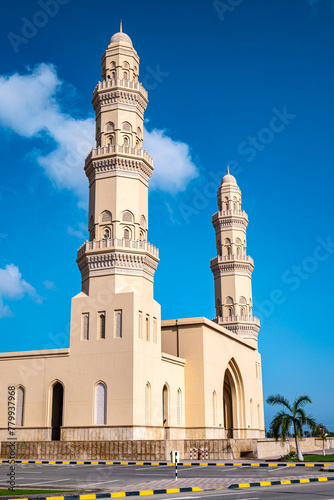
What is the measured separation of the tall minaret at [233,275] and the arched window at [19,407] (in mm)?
19887

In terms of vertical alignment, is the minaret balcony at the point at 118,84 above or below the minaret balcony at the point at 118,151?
above

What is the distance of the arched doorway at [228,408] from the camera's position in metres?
43.4

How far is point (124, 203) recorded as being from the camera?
32781mm

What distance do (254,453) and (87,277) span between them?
13224mm

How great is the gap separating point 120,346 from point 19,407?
723cm

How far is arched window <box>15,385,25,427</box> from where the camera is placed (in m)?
31.8

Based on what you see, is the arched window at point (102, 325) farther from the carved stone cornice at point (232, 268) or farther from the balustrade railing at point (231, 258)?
the balustrade railing at point (231, 258)

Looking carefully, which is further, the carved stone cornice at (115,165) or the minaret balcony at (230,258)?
the minaret balcony at (230,258)

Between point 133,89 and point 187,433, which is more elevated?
point 133,89

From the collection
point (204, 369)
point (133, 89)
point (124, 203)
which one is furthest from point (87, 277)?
point (133, 89)

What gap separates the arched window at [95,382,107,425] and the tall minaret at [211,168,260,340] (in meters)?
19.2

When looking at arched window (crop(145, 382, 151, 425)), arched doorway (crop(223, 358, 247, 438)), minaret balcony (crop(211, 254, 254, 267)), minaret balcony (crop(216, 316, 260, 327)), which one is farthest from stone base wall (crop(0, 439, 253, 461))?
minaret balcony (crop(211, 254, 254, 267))

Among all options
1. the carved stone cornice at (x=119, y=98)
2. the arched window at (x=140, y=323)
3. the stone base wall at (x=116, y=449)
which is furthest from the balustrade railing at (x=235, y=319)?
the carved stone cornice at (x=119, y=98)

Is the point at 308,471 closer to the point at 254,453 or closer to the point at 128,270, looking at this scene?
the point at 254,453
